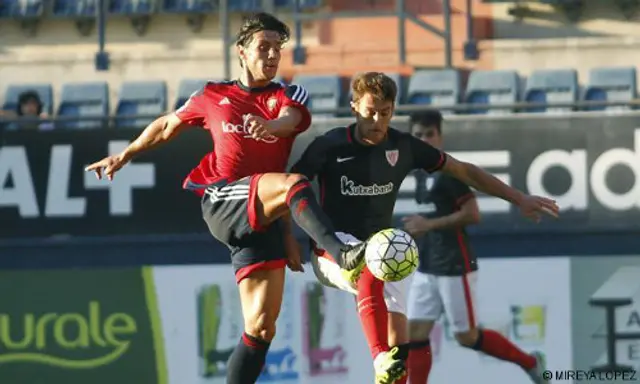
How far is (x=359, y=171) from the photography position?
25.0 feet

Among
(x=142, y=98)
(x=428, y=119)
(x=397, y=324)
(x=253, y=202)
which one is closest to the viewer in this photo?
(x=253, y=202)

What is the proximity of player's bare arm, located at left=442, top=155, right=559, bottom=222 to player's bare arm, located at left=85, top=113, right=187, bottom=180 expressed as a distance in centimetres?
147

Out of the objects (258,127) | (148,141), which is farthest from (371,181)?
(148,141)

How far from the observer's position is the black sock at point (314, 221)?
671 centimetres

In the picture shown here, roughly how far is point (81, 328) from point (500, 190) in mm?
4088

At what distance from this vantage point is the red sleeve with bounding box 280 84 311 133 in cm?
724

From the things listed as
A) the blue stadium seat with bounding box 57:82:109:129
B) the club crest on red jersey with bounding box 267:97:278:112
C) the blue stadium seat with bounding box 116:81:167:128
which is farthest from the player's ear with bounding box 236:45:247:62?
the blue stadium seat with bounding box 57:82:109:129

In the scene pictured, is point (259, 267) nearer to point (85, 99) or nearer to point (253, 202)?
point (253, 202)

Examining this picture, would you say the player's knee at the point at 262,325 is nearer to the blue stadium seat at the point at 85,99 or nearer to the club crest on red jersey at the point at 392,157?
the club crest on red jersey at the point at 392,157

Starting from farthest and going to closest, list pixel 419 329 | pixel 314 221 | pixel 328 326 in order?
pixel 328 326 < pixel 419 329 < pixel 314 221

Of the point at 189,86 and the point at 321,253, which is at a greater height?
the point at 189,86

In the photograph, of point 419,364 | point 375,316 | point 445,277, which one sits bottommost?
point 419,364

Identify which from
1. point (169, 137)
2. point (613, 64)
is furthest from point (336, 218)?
point (613, 64)

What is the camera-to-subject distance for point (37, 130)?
34.8ft
